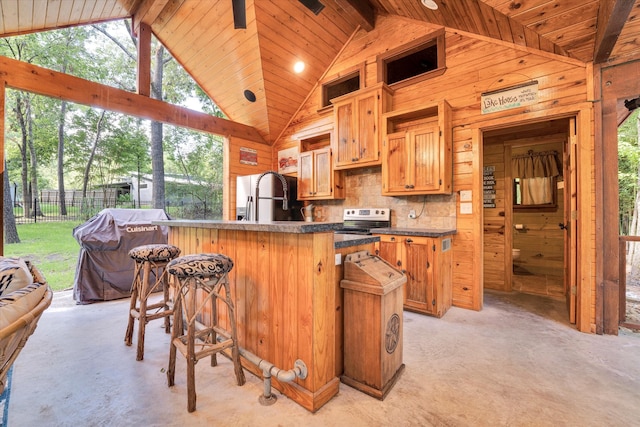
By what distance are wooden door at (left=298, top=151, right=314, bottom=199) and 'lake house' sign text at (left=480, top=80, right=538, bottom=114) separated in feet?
7.86

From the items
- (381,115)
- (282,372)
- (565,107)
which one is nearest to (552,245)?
(565,107)

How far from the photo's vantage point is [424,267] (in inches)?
111

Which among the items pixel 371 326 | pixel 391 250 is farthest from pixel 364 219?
pixel 371 326

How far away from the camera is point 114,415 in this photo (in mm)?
1451

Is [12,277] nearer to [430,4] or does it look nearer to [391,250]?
[391,250]

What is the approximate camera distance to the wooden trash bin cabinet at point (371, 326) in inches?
62.4

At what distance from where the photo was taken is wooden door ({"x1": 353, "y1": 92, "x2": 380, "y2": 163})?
3516mm

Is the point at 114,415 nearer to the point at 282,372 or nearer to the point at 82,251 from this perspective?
the point at 282,372

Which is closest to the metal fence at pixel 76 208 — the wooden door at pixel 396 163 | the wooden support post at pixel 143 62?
the wooden support post at pixel 143 62

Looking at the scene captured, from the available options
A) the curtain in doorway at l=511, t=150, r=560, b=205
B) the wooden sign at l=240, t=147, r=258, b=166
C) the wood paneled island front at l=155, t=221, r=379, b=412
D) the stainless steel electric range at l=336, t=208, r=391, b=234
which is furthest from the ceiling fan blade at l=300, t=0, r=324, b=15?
the curtain in doorway at l=511, t=150, r=560, b=205

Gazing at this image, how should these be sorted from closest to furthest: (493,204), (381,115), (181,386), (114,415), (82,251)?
(114,415), (181,386), (82,251), (381,115), (493,204)

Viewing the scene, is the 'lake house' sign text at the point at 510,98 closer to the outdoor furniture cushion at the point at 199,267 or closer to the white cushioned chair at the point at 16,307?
the outdoor furniture cushion at the point at 199,267

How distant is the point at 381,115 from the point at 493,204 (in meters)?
2.17

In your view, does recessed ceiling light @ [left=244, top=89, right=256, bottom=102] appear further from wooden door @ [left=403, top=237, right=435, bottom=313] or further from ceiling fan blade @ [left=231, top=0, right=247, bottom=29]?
wooden door @ [left=403, top=237, right=435, bottom=313]
